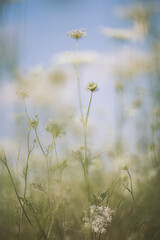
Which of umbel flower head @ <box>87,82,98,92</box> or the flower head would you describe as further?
the flower head

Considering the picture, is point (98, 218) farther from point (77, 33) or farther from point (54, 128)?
point (77, 33)

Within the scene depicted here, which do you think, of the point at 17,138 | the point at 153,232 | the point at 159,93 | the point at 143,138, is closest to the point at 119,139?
the point at 143,138

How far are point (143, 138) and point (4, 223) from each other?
1669mm

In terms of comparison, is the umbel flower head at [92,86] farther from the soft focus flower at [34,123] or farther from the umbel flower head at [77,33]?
the umbel flower head at [77,33]

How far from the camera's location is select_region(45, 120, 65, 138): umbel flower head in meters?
1.37

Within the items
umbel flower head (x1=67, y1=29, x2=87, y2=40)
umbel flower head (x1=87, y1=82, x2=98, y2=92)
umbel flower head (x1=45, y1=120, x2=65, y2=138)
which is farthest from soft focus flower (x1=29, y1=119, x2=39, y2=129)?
umbel flower head (x1=67, y1=29, x2=87, y2=40)

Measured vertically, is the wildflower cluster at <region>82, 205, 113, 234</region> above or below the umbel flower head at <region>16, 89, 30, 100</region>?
below

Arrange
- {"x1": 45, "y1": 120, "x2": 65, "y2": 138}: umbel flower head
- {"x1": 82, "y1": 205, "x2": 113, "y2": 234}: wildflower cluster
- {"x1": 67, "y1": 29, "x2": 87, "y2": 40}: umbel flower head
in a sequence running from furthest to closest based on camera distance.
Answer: {"x1": 67, "y1": 29, "x2": 87, "y2": 40}: umbel flower head, {"x1": 45, "y1": 120, "x2": 65, "y2": 138}: umbel flower head, {"x1": 82, "y1": 205, "x2": 113, "y2": 234}: wildflower cluster

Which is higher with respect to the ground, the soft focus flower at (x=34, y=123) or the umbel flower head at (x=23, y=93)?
the umbel flower head at (x=23, y=93)

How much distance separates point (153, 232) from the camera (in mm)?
1231

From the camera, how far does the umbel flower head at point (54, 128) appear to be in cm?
137

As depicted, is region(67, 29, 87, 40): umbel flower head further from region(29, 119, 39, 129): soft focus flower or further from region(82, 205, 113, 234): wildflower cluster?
region(82, 205, 113, 234): wildflower cluster

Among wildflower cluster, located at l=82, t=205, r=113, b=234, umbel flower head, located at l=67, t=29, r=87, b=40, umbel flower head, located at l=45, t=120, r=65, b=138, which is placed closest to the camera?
wildflower cluster, located at l=82, t=205, r=113, b=234

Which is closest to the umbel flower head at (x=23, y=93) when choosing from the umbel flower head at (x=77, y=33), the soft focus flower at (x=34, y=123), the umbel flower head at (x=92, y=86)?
the soft focus flower at (x=34, y=123)
